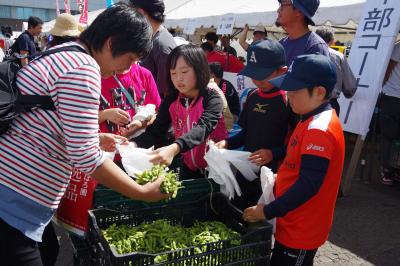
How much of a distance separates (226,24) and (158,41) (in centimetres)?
596

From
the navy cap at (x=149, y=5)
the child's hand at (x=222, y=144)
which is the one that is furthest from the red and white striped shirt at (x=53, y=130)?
the navy cap at (x=149, y=5)

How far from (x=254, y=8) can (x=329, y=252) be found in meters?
6.33

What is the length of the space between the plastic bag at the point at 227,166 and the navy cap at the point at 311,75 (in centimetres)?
50

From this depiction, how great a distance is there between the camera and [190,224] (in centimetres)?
222

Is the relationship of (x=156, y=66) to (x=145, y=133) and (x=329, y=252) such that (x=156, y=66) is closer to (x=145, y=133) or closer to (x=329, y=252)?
A: (x=145, y=133)

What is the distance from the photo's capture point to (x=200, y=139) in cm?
235

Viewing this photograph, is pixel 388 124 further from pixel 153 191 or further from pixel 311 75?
pixel 153 191

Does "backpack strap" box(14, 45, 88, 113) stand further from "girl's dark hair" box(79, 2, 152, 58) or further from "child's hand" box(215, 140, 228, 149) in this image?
"child's hand" box(215, 140, 228, 149)

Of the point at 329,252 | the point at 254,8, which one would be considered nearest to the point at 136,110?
the point at 329,252

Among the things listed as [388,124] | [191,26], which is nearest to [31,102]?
[388,124]

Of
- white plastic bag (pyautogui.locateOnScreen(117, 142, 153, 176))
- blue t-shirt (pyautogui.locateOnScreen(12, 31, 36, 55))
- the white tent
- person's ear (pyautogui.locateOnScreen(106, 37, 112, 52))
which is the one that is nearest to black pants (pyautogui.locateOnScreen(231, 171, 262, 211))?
white plastic bag (pyautogui.locateOnScreen(117, 142, 153, 176))

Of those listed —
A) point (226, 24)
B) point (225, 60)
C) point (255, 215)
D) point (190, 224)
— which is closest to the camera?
point (255, 215)

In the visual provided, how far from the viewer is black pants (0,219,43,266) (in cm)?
156

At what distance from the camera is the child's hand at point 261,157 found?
2232mm
